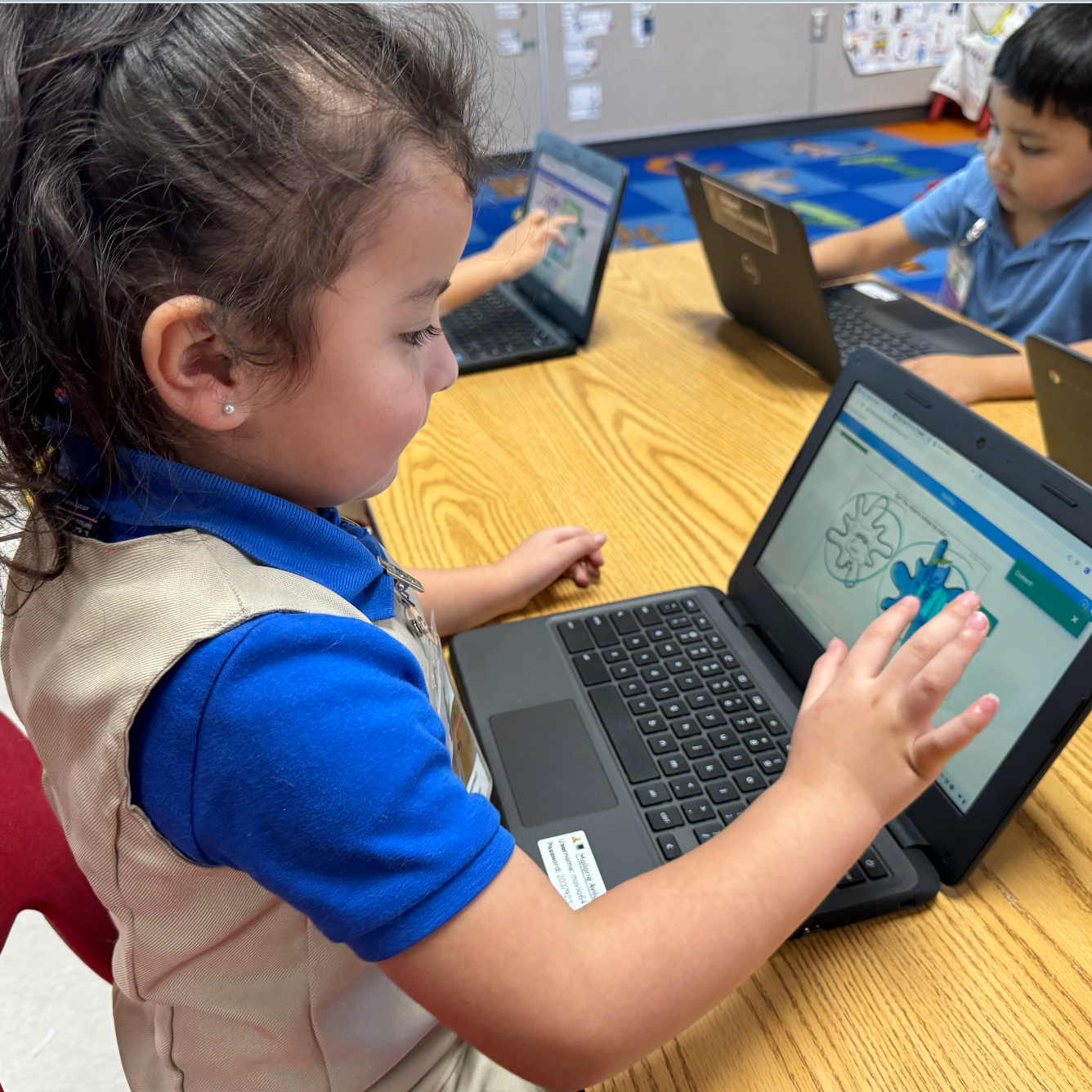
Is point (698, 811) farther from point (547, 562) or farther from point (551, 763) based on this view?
point (547, 562)

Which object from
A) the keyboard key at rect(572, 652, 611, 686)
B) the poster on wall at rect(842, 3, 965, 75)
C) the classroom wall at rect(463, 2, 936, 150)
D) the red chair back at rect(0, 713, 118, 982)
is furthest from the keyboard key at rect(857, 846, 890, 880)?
the poster on wall at rect(842, 3, 965, 75)

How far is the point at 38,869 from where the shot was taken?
615 mm

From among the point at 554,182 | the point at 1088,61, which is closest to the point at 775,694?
the point at 554,182

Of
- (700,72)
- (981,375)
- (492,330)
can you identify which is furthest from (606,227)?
(700,72)

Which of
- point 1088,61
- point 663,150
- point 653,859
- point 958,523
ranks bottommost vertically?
point 663,150

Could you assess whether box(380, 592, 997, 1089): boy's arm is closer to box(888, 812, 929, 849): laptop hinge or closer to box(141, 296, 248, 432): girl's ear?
box(888, 812, 929, 849): laptop hinge

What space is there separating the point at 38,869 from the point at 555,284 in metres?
1.04

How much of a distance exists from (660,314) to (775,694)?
891 millimetres

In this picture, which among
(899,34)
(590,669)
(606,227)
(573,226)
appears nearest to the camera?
(590,669)

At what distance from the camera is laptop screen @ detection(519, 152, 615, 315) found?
125 cm

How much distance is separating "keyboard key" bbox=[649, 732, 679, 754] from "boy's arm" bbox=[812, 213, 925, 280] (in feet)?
3.52

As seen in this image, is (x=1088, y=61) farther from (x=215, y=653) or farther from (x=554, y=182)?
(x=215, y=653)

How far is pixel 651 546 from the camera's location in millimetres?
893

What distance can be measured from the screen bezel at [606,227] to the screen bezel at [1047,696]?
1.97ft
